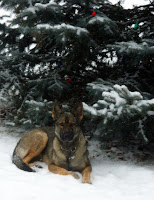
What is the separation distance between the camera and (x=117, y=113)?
4.32 m

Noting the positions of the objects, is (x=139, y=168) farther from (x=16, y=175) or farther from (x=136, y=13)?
(x=136, y=13)

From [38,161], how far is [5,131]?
233cm

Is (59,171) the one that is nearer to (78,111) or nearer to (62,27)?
(78,111)

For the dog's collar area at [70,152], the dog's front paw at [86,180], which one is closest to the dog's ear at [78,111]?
the dog's collar area at [70,152]

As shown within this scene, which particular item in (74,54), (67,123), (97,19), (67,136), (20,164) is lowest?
(20,164)

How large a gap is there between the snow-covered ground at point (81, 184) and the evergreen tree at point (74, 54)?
0.94 m

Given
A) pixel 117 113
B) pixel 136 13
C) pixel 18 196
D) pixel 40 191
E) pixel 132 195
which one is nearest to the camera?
pixel 18 196

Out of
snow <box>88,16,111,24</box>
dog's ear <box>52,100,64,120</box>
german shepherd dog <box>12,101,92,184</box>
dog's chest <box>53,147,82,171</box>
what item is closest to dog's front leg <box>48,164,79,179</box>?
german shepherd dog <box>12,101,92,184</box>

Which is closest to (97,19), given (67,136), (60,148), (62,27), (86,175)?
(62,27)

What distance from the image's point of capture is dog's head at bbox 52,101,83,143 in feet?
14.4

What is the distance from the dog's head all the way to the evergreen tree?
0.49 m

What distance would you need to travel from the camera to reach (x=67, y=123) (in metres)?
4.43

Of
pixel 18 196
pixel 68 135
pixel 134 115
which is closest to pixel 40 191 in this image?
pixel 18 196

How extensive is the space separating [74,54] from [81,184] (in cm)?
305
